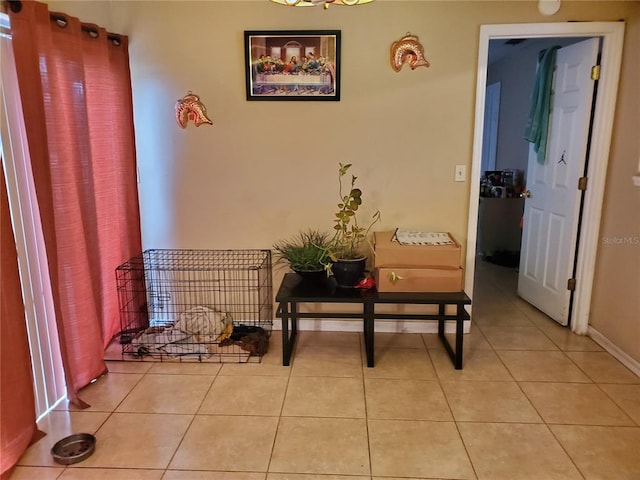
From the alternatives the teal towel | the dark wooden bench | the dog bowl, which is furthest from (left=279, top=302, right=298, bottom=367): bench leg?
the teal towel

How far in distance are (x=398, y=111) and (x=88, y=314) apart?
2245mm

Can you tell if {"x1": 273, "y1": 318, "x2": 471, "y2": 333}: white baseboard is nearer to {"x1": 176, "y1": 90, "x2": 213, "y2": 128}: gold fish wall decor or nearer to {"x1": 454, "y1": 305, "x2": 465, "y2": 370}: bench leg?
{"x1": 454, "y1": 305, "x2": 465, "y2": 370}: bench leg

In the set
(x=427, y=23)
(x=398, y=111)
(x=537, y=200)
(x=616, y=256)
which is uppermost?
(x=427, y=23)

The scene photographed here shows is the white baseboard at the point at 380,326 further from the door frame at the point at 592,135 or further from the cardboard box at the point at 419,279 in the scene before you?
the cardboard box at the point at 419,279

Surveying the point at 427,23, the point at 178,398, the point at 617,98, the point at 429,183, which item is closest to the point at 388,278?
the point at 429,183

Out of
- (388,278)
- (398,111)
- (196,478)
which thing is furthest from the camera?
(398,111)

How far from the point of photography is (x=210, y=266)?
10.7 feet

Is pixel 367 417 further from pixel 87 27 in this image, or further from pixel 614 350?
pixel 87 27

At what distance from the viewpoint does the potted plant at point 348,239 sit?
2.86 meters

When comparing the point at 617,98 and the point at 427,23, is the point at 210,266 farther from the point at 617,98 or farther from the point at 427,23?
the point at 617,98

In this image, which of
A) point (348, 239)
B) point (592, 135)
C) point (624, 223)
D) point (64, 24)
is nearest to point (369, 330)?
point (348, 239)

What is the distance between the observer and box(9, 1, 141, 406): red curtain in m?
2.13

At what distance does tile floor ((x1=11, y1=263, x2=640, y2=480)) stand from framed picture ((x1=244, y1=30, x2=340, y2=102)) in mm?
1697

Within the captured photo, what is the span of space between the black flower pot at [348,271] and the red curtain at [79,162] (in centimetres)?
141
